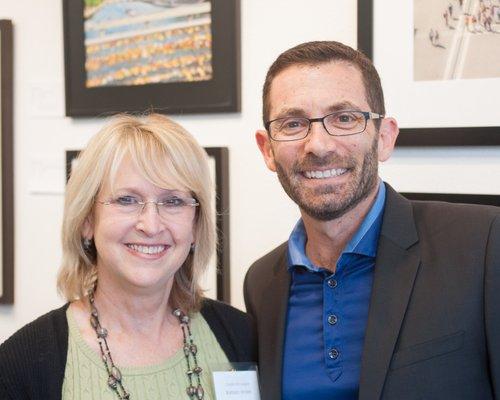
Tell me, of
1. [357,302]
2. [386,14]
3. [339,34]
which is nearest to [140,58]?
[339,34]

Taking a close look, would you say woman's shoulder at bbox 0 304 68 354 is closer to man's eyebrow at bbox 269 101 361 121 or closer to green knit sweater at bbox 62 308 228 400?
green knit sweater at bbox 62 308 228 400

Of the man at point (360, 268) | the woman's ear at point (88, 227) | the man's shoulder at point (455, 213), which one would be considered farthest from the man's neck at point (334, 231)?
the woman's ear at point (88, 227)

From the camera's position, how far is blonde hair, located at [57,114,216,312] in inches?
62.6

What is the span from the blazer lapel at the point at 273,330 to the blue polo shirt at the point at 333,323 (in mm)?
16

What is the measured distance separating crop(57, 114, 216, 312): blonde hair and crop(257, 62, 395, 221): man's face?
22 cm

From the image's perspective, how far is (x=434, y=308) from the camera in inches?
56.1

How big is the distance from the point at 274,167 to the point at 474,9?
0.62m

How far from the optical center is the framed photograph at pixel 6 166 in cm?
242

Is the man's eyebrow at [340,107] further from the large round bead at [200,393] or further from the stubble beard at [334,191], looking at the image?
the large round bead at [200,393]

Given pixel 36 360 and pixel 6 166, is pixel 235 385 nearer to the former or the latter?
pixel 36 360

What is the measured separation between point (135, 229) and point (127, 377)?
1.05 feet

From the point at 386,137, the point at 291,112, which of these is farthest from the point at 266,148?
the point at 386,137

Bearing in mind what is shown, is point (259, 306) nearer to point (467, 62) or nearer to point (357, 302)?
point (357, 302)

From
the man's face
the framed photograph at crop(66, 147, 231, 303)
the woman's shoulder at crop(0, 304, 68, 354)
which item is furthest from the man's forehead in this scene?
the woman's shoulder at crop(0, 304, 68, 354)
